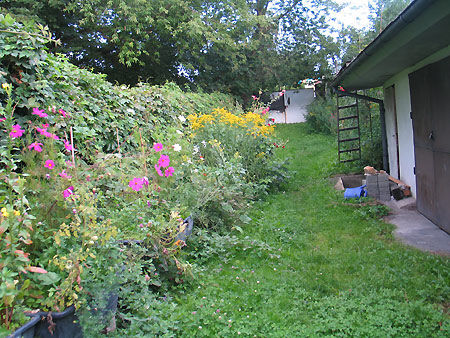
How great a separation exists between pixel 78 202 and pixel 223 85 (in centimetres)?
1468

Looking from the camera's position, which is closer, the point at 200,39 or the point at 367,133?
the point at 367,133

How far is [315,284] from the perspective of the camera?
3.46 meters

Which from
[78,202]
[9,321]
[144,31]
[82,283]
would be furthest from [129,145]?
[144,31]

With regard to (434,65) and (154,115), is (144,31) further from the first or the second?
(434,65)

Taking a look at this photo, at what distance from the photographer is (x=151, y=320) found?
269 cm

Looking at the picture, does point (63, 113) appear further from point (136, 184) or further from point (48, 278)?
point (48, 278)

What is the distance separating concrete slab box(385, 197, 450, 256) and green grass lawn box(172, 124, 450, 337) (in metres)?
0.18

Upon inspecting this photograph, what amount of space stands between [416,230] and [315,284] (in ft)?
6.83

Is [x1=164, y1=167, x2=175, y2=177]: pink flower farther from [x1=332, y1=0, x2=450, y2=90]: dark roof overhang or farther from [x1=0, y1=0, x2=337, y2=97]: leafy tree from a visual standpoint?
[x1=0, y1=0, x2=337, y2=97]: leafy tree

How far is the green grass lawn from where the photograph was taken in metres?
2.77

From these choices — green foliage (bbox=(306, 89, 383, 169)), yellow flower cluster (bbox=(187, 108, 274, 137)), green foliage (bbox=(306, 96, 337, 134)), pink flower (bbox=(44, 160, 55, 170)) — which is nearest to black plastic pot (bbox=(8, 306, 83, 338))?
pink flower (bbox=(44, 160, 55, 170))

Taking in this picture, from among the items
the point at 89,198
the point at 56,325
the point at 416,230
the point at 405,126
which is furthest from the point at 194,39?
the point at 56,325

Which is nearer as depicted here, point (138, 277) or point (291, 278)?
point (138, 277)

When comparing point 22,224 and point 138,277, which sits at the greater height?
point 22,224
